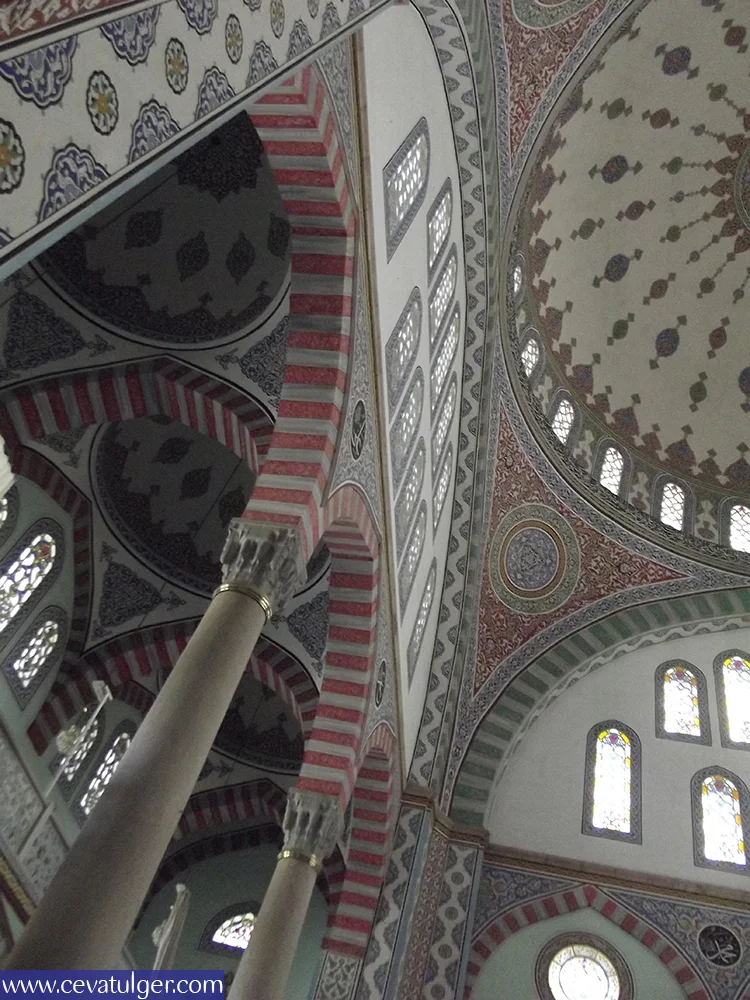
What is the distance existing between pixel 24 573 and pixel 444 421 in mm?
4686

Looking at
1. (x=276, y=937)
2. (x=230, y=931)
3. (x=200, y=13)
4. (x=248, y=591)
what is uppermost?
(x=230, y=931)

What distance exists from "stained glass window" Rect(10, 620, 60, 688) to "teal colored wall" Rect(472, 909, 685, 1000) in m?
5.46

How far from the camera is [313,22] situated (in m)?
3.81

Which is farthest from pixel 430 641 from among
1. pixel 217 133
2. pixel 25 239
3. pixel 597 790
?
pixel 25 239

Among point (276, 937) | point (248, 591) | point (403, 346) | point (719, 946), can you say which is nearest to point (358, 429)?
point (403, 346)

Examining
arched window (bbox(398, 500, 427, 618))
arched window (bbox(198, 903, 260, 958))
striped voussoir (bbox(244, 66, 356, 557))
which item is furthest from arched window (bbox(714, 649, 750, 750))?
striped voussoir (bbox(244, 66, 356, 557))

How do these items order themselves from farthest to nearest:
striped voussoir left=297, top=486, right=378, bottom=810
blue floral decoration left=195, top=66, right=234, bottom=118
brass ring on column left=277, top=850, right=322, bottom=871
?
striped voussoir left=297, top=486, right=378, bottom=810 → brass ring on column left=277, top=850, right=322, bottom=871 → blue floral decoration left=195, top=66, right=234, bottom=118

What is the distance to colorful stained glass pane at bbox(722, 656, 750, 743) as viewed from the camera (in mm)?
10109

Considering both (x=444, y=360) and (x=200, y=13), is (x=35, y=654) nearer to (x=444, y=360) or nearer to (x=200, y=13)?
(x=444, y=360)

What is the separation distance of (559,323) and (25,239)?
1034cm

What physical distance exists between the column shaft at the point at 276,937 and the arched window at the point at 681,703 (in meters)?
5.40

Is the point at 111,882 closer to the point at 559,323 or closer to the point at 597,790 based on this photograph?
the point at 597,790

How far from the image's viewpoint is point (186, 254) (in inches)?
323

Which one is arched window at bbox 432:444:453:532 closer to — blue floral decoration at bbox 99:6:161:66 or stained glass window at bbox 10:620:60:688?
stained glass window at bbox 10:620:60:688
